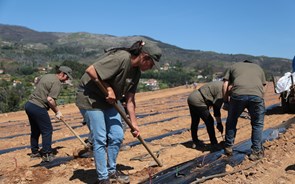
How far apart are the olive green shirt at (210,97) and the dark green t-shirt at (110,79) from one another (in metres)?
1.95

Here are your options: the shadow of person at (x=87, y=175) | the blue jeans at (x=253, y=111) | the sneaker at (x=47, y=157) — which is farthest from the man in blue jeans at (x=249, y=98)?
the sneaker at (x=47, y=157)

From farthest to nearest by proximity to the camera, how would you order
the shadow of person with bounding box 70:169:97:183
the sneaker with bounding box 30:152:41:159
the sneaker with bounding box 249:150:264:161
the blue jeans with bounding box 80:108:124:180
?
1. the sneaker with bounding box 30:152:41:159
2. the sneaker with bounding box 249:150:264:161
3. the shadow of person with bounding box 70:169:97:183
4. the blue jeans with bounding box 80:108:124:180

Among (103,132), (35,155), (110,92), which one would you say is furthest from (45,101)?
(110,92)

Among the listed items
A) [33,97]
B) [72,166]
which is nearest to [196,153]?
[72,166]

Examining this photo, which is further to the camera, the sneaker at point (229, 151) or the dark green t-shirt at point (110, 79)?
the sneaker at point (229, 151)

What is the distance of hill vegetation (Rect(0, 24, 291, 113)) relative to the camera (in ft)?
104

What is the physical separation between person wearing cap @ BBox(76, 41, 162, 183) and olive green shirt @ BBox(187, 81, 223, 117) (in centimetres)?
190

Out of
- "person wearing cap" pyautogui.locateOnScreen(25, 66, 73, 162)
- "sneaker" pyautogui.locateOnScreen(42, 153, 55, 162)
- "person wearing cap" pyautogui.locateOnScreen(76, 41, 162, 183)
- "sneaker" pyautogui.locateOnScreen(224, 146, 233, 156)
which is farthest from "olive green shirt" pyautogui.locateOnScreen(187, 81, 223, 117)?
"sneaker" pyautogui.locateOnScreen(42, 153, 55, 162)

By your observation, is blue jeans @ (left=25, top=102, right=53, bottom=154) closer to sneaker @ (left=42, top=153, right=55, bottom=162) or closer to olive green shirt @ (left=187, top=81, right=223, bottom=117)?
sneaker @ (left=42, top=153, right=55, bottom=162)

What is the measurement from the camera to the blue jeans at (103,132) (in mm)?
3854

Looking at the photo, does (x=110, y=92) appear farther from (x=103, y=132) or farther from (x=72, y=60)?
(x=72, y=60)

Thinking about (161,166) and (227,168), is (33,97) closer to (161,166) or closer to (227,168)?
(161,166)

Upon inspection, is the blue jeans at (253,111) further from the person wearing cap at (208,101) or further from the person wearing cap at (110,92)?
the person wearing cap at (110,92)

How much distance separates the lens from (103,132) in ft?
12.7
